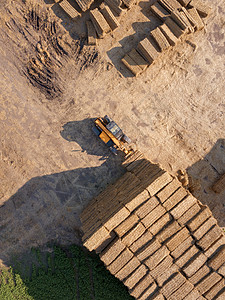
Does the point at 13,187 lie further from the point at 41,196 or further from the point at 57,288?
the point at 57,288

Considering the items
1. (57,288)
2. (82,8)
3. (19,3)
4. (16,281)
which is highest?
(19,3)

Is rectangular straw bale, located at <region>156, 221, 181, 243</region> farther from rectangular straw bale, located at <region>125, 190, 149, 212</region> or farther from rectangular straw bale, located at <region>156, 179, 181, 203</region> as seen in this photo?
rectangular straw bale, located at <region>125, 190, 149, 212</region>

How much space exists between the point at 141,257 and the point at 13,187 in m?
8.95

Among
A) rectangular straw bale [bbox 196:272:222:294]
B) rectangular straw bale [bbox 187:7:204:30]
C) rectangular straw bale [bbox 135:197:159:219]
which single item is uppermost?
rectangular straw bale [bbox 187:7:204:30]

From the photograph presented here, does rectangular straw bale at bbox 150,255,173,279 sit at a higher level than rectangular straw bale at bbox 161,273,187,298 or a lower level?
higher

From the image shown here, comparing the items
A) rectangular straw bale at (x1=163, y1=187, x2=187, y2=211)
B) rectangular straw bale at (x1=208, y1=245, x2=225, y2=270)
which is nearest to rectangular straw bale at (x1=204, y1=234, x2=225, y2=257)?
rectangular straw bale at (x1=208, y1=245, x2=225, y2=270)

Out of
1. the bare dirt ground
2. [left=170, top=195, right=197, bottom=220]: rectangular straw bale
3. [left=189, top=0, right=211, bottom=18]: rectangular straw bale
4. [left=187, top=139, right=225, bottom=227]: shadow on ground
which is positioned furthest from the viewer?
[left=187, top=139, right=225, bottom=227]: shadow on ground

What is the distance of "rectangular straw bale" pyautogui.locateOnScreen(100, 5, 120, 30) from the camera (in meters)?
12.9

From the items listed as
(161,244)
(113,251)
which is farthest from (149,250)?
(113,251)

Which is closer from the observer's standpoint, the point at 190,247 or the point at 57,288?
the point at 190,247

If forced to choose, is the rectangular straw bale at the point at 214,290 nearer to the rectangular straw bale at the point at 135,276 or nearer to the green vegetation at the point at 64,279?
Result: the rectangular straw bale at the point at 135,276

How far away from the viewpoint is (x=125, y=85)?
1355 centimetres

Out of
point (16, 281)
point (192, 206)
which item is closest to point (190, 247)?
point (192, 206)

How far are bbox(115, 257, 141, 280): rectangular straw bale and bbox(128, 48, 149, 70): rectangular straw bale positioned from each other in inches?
439
